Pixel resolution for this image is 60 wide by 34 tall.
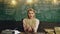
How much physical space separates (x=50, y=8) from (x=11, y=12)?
877 mm

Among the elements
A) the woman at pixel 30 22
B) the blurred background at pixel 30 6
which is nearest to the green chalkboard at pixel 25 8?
the blurred background at pixel 30 6

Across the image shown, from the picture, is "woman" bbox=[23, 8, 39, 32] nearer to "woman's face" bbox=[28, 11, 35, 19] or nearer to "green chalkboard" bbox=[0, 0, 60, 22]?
"woman's face" bbox=[28, 11, 35, 19]

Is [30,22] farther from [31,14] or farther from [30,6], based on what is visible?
[30,6]

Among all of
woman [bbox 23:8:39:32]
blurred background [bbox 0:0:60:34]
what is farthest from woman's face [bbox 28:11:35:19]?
blurred background [bbox 0:0:60:34]

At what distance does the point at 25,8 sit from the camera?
3.53m

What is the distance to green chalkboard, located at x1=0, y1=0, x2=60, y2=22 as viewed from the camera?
354 cm

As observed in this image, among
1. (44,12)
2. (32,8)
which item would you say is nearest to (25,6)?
(32,8)

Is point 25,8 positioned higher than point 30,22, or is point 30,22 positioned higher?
point 25,8

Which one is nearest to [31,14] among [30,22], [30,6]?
[30,22]

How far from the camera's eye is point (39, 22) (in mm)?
3496

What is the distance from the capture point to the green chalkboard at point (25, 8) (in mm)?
3541

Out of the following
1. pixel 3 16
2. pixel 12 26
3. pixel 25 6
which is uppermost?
pixel 25 6

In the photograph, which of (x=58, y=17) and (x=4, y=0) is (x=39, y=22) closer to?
(x=58, y=17)

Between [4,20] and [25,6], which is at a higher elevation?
[25,6]
